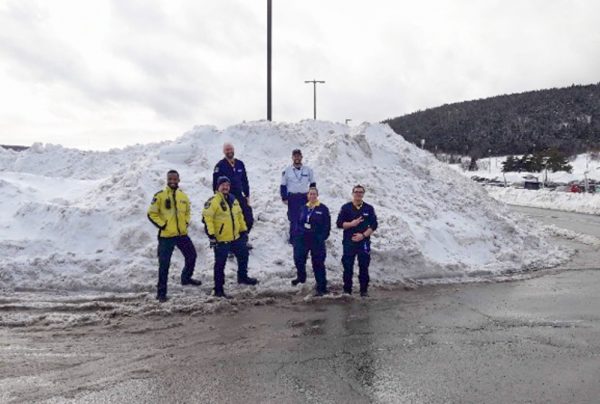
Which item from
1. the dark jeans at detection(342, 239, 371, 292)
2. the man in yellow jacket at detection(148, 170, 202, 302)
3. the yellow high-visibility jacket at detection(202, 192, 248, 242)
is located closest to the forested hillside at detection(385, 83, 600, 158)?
the dark jeans at detection(342, 239, 371, 292)

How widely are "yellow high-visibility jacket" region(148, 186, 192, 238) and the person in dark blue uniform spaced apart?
1.68m

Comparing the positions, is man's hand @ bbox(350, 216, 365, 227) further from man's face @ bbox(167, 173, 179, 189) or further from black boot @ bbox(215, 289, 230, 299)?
man's face @ bbox(167, 173, 179, 189)

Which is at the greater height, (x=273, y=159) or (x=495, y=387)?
(x=273, y=159)

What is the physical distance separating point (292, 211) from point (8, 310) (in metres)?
4.34

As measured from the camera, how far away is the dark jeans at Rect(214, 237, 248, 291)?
22.6 feet

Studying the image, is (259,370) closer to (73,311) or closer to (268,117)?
(73,311)

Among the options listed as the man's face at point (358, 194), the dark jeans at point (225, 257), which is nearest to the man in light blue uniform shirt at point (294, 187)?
the dark jeans at point (225, 257)

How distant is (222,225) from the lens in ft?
23.1

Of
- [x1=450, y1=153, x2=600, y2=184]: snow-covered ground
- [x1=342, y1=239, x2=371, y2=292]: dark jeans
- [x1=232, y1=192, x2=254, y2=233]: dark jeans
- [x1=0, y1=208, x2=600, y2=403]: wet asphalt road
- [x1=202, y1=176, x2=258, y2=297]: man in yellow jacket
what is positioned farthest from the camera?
[x1=450, y1=153, x2=600, y2=184]: snow-covered ground

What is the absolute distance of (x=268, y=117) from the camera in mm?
15312

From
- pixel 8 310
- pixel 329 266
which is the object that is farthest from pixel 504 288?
pixel 8 310

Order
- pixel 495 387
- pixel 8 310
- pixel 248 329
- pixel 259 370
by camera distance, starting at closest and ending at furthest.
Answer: pixel 495 387
pixel 259 370
pixel 248 329
pixel 8 310

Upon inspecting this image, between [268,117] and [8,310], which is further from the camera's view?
[268,117]

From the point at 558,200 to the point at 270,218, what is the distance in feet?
77.1
